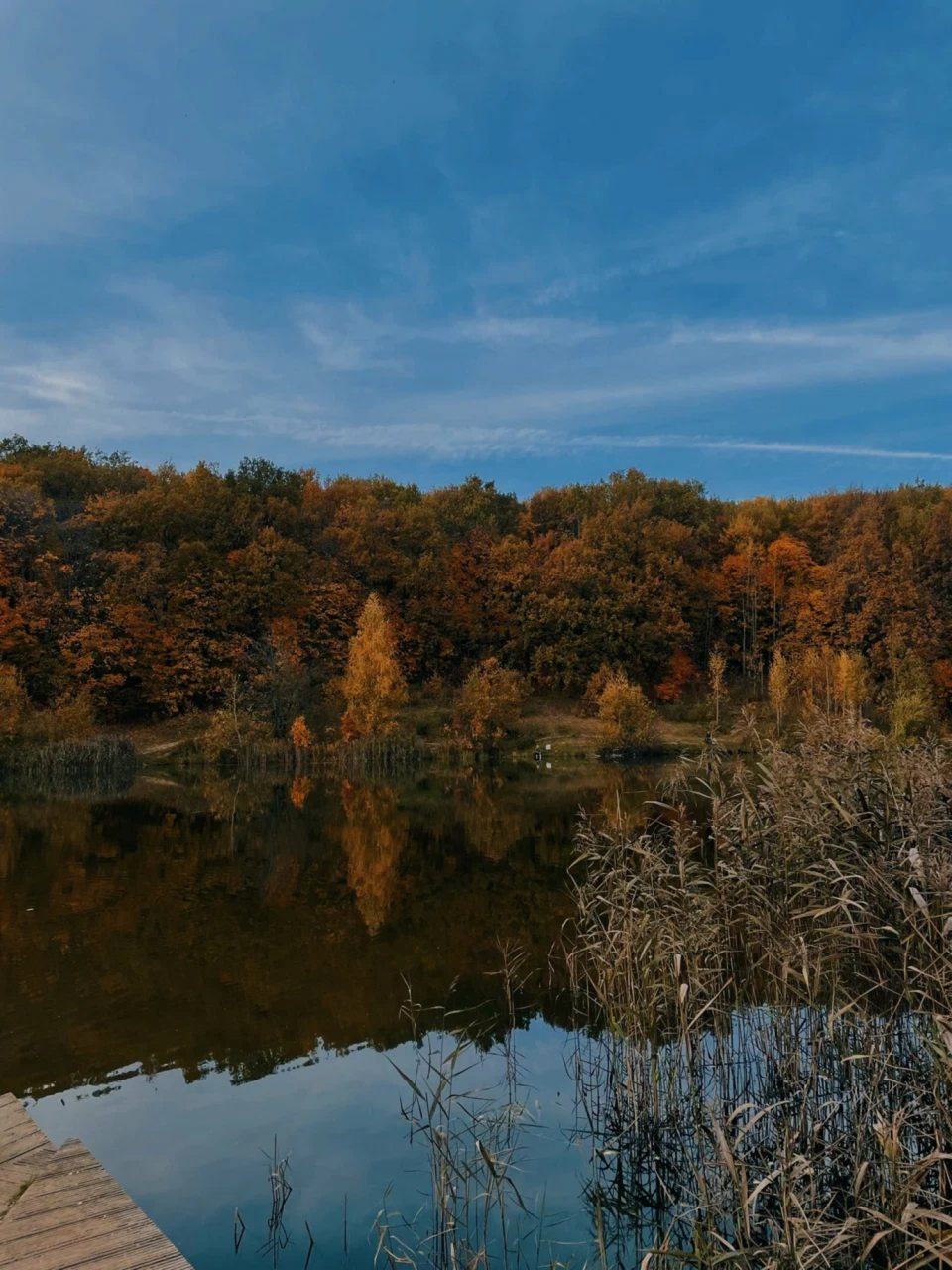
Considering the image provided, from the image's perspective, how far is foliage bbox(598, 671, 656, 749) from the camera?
40.7 meters

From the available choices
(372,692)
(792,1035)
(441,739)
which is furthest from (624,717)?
(792,1035)

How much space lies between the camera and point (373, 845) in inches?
787

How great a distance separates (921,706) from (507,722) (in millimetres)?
17639

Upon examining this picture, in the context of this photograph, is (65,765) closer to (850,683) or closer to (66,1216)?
(66,1216)

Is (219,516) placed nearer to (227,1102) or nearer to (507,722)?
(507,722)

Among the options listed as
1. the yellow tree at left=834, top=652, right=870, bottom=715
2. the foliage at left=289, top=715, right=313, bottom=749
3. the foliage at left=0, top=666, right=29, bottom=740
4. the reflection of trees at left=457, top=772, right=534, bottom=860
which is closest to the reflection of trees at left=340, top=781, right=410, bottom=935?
the reflection of trees at left=457, top=772, right=534, bottom=860

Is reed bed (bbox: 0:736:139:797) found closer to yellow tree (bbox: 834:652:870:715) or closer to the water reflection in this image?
the water reflection

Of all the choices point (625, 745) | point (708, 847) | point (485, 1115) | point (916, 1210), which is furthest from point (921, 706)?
point (916, 1210)

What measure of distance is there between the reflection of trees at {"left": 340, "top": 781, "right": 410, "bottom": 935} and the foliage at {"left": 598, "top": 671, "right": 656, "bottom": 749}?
43.7ft

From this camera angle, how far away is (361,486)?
59.7 metres

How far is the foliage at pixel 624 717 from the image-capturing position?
4072cm

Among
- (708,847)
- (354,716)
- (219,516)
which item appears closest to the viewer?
(708,847)

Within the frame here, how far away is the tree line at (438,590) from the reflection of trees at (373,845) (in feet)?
41.4

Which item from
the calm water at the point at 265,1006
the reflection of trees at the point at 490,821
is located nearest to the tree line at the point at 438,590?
the reflection of trees at the point at 490,821
